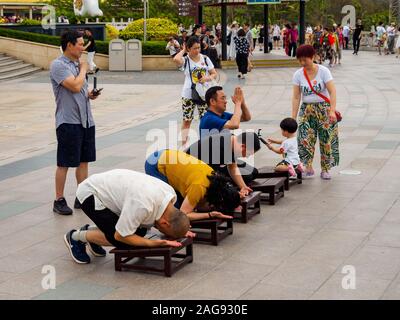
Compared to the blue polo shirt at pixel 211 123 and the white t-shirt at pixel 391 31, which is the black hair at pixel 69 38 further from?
the white t-shirt at pixel 391 31

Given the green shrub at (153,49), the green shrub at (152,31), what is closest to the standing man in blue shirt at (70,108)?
the green shrub at (153,49)

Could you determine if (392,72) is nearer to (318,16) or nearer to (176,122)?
(176,122)

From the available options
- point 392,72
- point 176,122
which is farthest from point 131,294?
point 392,72

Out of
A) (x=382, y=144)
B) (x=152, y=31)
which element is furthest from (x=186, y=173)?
(x=152, y=31)

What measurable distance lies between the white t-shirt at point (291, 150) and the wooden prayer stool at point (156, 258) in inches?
114

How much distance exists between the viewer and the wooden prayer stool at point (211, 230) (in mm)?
5875

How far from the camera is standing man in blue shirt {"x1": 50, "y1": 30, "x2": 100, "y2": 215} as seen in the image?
680 centimetres

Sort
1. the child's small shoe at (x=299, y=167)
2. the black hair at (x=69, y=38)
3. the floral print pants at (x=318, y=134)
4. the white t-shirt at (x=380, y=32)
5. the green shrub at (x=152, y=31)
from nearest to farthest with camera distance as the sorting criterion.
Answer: the black hair at (x=69, y=38) → the child's small shoe at (x=299, y=167) → the floral print pants at (x=318, y=134) → the green shrub at (x=152, y=31) → the white t-shirt at (x=380, y=32)

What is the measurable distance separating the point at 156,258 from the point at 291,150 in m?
3.07

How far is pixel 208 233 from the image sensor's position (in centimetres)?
614

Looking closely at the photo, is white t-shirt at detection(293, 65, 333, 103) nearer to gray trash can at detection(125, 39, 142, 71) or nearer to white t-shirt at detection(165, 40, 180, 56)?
white t-shirt at detection(165, 40, 180, 56)

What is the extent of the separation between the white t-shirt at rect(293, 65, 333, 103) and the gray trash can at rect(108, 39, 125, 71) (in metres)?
16.9

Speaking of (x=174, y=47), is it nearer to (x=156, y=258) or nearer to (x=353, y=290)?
(x=156, y=258)

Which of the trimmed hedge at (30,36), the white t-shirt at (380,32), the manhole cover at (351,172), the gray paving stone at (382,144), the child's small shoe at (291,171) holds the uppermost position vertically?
the white t-shirt at (380,32)
